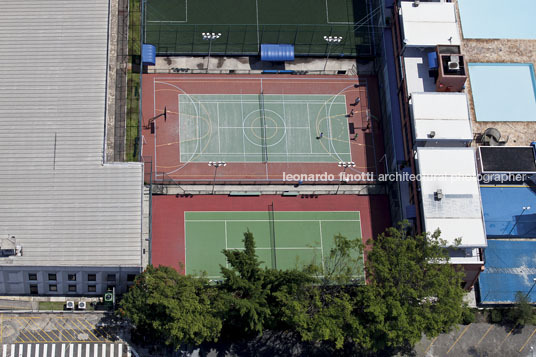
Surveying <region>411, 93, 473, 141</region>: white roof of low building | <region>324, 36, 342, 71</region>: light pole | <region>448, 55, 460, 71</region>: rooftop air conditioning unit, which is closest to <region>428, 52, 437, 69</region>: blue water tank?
<region>448, 55, 460, 71</region>: rooftop air conditioning unit

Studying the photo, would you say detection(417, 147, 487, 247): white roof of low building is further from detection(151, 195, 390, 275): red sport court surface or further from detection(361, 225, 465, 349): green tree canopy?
detection(151, 195, 390, 275): red sport court surface

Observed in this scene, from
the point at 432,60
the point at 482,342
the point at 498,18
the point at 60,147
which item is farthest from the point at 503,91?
the point at 60,147

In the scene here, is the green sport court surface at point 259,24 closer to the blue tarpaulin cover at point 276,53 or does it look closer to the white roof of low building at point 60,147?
the blue tarpaulin cover at point 276,53

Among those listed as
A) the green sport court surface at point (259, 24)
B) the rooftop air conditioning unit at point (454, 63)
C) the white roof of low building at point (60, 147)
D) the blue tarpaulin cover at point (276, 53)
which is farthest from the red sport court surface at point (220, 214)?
the green sport court surface at point (259, 24)

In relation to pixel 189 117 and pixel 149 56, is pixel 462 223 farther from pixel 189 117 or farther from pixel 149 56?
pixel 149 56

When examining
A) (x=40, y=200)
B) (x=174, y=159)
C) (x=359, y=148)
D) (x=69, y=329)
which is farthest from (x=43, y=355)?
(x=359, y=148)
